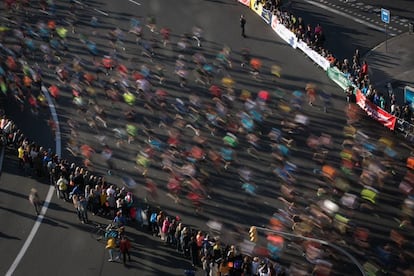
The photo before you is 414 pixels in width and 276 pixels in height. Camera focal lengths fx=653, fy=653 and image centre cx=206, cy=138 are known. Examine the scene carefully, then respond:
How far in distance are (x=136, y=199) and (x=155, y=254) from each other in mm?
3973

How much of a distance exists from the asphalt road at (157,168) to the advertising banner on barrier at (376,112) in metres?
0.49

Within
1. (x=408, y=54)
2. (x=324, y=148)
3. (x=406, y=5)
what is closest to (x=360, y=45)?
(x=408, y=54)

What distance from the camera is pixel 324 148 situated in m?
34.2

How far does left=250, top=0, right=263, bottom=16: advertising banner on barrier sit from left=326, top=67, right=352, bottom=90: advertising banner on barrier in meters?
8.72

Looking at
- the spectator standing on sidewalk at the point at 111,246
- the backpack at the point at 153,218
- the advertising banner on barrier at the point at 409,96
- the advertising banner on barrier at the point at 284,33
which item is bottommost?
the spectator standing on sidewalk at the point at 111,246

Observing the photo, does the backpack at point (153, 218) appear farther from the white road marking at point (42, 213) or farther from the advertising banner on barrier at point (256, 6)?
the advertising banner on barrier at point (256, 6)

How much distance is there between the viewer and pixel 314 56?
134ft

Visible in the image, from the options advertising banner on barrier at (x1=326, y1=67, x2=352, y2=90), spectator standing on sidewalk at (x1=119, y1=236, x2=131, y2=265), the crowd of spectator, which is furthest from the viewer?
advertising banner on barrier at (x1=326, y1=67, x2=352, y2=90)

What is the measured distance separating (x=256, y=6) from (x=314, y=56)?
7.69m

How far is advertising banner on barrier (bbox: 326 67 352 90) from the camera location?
125 feet

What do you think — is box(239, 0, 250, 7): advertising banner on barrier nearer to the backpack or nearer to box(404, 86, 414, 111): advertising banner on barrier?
box(404, 86, 414, 111): advertising banner on barrier

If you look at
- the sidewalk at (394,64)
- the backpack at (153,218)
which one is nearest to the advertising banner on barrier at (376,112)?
the sidewalk at (394,64)

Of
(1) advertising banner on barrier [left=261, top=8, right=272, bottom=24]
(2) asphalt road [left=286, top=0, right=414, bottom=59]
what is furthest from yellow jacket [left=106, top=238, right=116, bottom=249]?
(1) advertising banner on barrier [left=261, top=8, right=272, bottom=24]

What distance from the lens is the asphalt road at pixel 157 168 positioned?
2944cm
